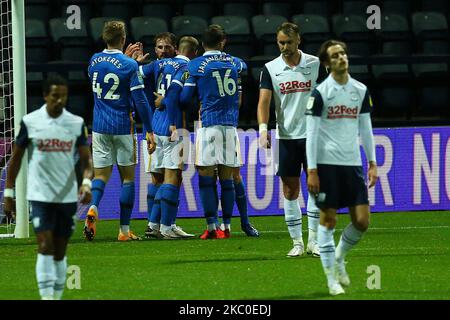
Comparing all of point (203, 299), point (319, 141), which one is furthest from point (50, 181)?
point (319, 141)

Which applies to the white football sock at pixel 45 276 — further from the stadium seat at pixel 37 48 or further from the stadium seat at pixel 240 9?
the stadium seat at pixel 240 9

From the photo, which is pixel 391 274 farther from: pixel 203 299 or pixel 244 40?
pixel 244 40

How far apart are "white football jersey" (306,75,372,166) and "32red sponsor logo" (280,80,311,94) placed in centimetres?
215

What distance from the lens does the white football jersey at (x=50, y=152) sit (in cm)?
825

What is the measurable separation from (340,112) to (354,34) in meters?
9.05

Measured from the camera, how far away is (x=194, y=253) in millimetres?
11977

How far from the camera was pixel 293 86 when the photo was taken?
11.3 m

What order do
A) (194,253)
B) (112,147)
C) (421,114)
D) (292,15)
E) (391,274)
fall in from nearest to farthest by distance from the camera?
(391,274) < (194,253) < (112,147) < (421,114) < (292,15)

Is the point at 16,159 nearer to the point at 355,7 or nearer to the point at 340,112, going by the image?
the point at 340,112

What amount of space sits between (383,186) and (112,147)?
442cm

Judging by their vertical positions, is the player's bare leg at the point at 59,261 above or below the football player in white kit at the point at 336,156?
below

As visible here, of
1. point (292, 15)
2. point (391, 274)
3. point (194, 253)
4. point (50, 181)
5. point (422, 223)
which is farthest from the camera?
point (292, 15)

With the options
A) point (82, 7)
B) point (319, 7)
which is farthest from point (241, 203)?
point (319, 7)

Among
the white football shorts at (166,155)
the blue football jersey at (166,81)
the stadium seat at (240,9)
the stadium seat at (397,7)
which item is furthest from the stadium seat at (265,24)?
the white football shorts at (166,155)
